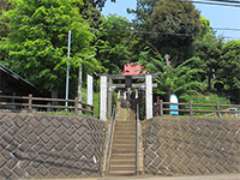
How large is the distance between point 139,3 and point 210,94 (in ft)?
40.2

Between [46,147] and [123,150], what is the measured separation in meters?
4.16

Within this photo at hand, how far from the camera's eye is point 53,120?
1806cm

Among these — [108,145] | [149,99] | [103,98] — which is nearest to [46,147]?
[108,145]

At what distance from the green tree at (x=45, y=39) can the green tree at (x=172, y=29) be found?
10.2 m

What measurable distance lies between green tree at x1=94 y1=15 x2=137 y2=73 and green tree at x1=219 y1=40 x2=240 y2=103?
8835 millimetres

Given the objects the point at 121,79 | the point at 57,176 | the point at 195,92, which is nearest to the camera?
the point at 57,176

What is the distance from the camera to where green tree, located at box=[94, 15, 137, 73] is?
35.2 meters

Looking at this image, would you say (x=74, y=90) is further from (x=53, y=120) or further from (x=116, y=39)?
(x=53, y=120)

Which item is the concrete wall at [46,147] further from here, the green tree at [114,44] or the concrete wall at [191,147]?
the green tree at [114,44]

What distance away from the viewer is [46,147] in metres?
17.4

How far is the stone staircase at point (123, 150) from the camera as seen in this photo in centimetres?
1811

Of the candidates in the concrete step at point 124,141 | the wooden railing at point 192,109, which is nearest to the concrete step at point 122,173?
the concrete step at point 124,141

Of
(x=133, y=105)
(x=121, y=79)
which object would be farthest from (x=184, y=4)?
(x=121, y=79)

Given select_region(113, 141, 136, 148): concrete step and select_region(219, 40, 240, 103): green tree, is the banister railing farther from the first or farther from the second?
select_region(219, 40, 240, 103): green tree
